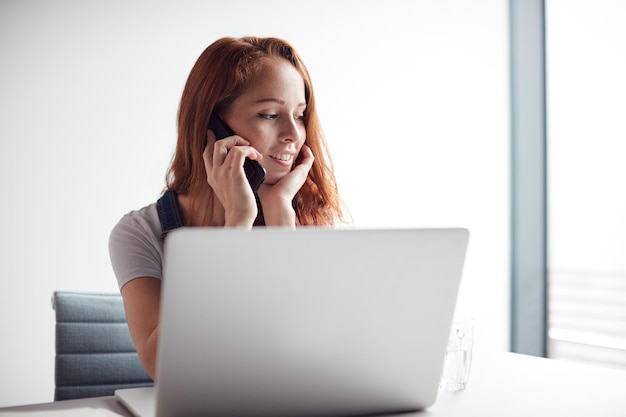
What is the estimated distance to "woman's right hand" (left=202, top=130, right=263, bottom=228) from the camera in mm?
1589

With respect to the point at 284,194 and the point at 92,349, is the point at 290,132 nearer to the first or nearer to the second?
the point at 284,194

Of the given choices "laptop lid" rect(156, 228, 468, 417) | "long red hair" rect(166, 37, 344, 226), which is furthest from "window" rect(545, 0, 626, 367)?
"laptop lid" rect(156, 228, 468, 417)

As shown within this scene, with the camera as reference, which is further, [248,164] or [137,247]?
[248,164]

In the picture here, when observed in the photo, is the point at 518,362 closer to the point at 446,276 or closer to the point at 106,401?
the point at 446,276

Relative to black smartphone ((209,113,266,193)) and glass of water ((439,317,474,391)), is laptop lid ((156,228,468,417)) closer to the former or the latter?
glass of water ((439,317,474,391))

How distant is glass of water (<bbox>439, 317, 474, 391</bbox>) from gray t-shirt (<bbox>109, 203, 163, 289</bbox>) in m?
0.69

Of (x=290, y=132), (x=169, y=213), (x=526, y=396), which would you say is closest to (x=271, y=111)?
(x=290, y=132)

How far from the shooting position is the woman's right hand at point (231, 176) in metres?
1.59

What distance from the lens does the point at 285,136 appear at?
1740 millimetres

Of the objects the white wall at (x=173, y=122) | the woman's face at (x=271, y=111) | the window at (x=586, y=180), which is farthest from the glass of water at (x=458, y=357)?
the window at (x=586, y=180)

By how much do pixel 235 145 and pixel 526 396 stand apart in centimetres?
90

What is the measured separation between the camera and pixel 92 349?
1.63 m

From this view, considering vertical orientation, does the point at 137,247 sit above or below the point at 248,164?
below

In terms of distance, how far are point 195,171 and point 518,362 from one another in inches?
34.6
